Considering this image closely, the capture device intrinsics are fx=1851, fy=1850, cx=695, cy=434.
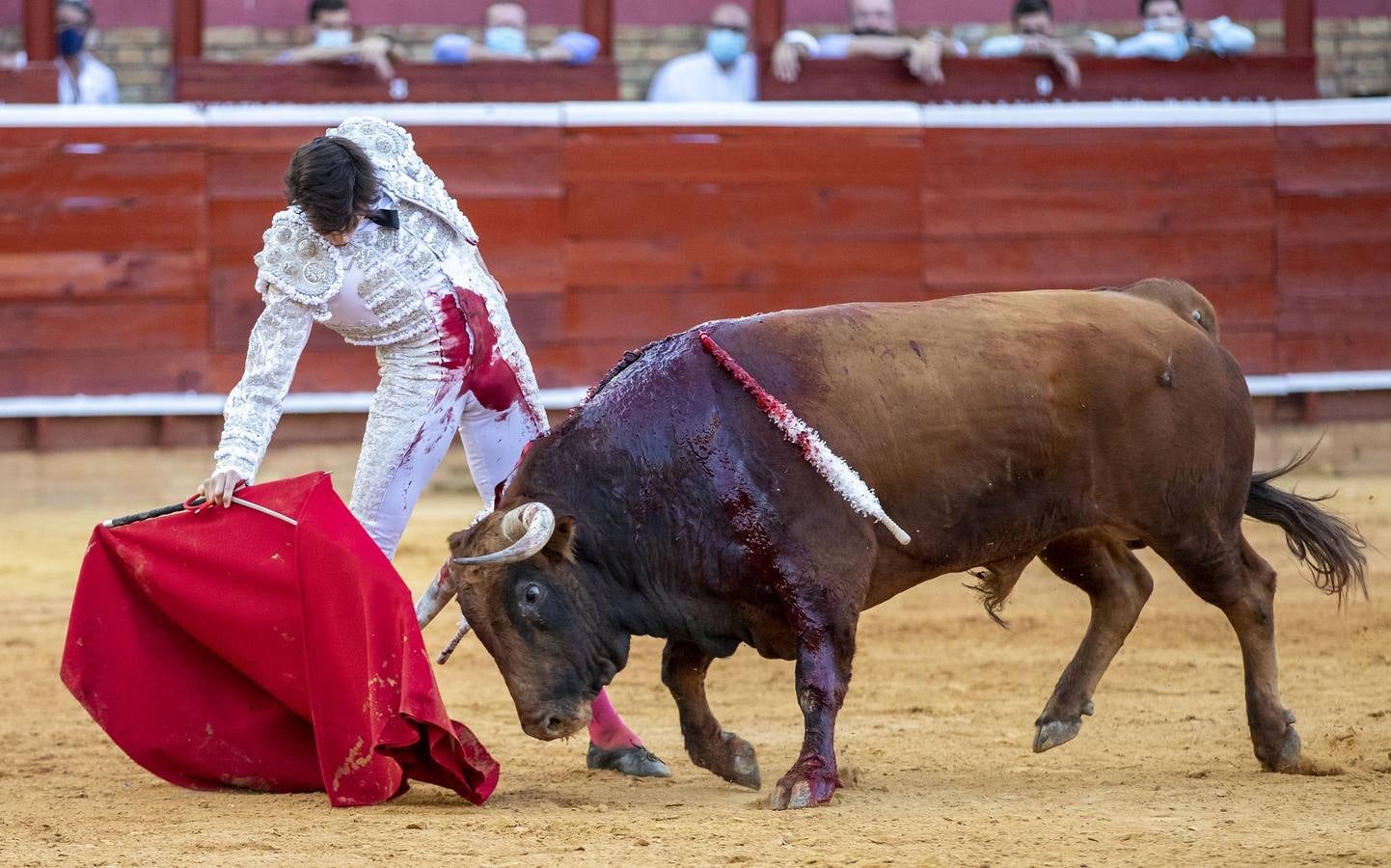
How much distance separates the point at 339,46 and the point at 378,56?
24cm

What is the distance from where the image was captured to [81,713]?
4.71 m

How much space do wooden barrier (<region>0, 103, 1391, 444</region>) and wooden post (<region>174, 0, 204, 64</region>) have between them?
20.6 inches

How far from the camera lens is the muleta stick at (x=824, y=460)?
3.54 metres

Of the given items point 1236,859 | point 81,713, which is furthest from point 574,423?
point 81,713

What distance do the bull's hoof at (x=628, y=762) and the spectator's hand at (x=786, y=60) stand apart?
4.71 m

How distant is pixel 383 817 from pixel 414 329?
1.03 meters

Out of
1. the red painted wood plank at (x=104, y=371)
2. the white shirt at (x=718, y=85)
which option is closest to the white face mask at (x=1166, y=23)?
the white shirt at (x=718, y=85)

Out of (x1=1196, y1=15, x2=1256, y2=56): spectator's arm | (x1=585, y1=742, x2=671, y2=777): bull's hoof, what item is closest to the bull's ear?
(x1=585, y1=742, x2=671, y2=777): bull's hoof

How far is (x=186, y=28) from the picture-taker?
26.8ft

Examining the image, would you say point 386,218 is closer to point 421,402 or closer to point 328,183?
point 328,183

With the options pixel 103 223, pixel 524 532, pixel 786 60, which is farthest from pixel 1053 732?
pixel 103 223

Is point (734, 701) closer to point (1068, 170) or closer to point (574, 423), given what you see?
point (574, 423)

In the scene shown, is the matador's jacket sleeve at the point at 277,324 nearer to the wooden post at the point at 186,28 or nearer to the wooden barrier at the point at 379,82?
the wooden barrier at the point at 379,82

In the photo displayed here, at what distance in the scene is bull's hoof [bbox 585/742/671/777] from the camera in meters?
3.98
